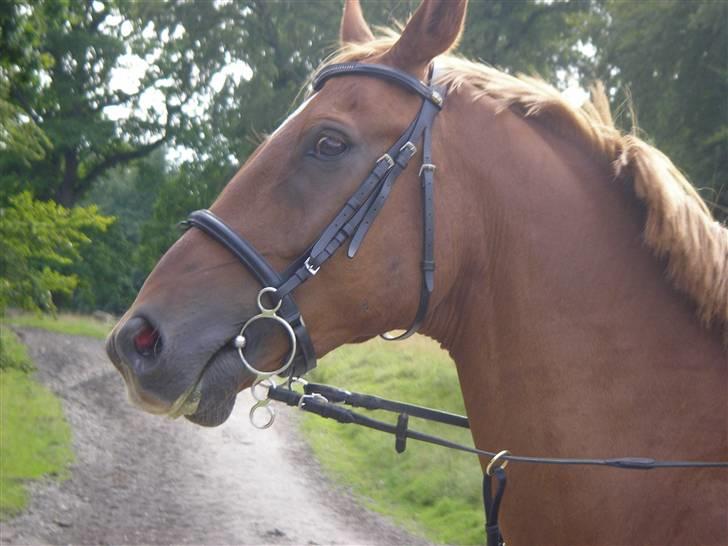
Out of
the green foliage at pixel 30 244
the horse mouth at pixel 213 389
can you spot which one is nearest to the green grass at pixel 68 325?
the green foliage at pixel 30 244

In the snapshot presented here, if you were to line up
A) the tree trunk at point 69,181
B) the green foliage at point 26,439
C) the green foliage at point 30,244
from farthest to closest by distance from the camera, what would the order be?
the tree trunk at point 69,181 < the green foliage at point 30,244 < the green foliage at point 26,439

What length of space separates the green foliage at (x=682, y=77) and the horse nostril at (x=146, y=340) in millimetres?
10295

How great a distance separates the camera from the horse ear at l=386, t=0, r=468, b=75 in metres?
2.62

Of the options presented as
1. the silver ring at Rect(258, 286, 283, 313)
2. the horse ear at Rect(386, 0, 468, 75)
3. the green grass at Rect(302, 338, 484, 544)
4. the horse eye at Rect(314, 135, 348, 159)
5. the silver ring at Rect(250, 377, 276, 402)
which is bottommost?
the green grass at Rect(302, 338, 484, 544)

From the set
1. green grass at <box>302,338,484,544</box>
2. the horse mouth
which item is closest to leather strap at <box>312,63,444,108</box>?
the horse mouth

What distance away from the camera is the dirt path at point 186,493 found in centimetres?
781

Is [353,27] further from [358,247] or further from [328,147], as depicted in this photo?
[358,247]

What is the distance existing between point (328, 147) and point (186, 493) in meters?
7.52

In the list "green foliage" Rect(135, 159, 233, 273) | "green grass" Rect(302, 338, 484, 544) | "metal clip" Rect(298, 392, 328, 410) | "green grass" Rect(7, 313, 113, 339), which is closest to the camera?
"metal clip" Rect(298, 392, 328, 410)

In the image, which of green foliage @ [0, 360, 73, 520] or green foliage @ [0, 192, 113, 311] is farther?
green foliage @ [0, 192, 113, 311]

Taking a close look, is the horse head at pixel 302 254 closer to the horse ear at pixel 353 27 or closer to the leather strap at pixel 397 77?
the leather strap at pixel 397 77

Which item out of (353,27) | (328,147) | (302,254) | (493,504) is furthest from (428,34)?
(493,504)

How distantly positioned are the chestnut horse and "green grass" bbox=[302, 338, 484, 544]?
18.4 feet

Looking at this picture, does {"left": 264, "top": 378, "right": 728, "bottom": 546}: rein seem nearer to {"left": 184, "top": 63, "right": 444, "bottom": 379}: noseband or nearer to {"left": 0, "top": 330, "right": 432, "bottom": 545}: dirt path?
{"left": 184, "top": 63, "right": 444, "bottom": 379}: noseband
